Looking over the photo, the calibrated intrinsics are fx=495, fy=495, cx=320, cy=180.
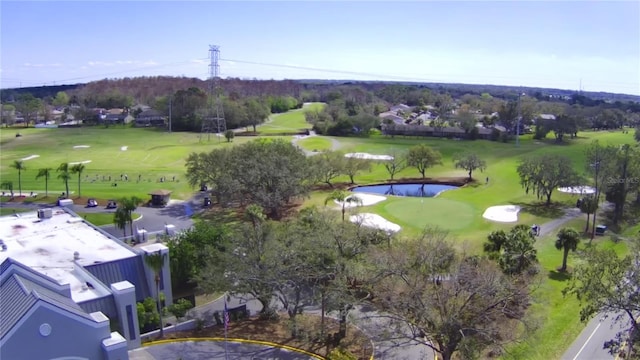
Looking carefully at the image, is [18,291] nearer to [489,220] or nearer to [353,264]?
[353,264]

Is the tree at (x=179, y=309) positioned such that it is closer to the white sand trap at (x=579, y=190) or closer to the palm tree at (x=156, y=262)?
the palm tree at (x=156, y=262)

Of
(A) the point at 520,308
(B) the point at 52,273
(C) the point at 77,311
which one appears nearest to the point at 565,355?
(A) the point at 520,308

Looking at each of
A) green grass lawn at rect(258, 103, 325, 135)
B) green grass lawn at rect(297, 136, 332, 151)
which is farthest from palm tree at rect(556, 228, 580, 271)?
green grass lawn at rect(258, 103, 325, 135)

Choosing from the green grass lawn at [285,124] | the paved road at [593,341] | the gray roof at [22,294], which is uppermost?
the green grass lawn at [285,124]

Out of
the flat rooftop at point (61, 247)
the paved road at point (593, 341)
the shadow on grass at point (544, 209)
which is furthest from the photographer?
the shadow on grass at point (544, 209)

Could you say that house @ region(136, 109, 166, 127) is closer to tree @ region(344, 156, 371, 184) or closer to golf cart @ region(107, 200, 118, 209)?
tree @ region(344, 156, 371, 184)

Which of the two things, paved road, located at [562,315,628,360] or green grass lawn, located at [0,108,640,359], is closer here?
paved road, located at [562,315,628,360]

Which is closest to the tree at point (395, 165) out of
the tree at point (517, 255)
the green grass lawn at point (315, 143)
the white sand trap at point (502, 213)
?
the green grass lawn at point (315, 143)
